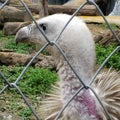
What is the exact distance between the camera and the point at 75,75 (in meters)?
Answer: 1.92

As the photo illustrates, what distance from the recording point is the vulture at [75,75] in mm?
1873

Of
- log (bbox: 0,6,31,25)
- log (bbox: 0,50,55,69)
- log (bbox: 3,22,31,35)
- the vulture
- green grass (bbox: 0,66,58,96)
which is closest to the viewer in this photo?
the vulture

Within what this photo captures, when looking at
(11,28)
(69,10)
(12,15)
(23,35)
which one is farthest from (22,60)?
(69,10)

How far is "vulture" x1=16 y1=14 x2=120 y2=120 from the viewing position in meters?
1.87

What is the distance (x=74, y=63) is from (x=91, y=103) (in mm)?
163

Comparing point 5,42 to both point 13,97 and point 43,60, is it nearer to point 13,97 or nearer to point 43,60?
point 43,60

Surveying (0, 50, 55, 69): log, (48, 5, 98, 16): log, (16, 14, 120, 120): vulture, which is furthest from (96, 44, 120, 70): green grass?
(48, 5, 98, 16): log

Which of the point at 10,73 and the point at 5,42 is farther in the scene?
the point at 5,42

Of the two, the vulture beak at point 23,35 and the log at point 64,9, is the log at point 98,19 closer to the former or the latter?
the log at point 64,9

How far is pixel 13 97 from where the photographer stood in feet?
11.6

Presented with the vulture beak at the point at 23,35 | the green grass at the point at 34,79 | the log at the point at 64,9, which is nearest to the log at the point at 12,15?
the log at the point at 64,9

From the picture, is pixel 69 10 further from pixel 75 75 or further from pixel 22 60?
pixel 75 75

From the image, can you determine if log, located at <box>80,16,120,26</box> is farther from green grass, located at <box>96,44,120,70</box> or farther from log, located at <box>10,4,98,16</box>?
green grass, located at <box>96,44,120,70</box>

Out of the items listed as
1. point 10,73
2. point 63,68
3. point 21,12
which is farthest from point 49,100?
point 21,12
